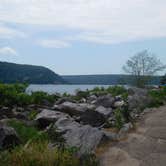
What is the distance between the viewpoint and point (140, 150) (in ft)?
29.6

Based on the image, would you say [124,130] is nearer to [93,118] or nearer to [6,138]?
[93,118]

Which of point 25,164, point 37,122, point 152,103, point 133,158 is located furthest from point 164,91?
point 25,164

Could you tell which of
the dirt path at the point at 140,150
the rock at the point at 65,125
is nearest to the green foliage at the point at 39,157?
the dirt path at the point at 140,150

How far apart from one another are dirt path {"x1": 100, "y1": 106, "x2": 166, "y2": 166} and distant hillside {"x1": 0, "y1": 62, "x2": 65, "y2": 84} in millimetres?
26477

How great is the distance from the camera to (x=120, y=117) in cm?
1216

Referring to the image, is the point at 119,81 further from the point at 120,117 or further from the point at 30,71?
the point at 120,117

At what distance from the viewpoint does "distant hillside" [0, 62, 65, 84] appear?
42.8 meters

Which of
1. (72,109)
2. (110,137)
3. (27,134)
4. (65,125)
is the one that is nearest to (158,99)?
(72,109)

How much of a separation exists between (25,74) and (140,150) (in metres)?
42.9

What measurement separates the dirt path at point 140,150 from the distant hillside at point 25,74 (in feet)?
86.9

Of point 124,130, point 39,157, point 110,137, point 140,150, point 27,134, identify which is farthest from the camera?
point 124,130

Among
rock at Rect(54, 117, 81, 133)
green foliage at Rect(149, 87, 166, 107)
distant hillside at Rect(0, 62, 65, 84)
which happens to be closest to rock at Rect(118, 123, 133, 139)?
rock at Rect(54, 117, 81, 133)

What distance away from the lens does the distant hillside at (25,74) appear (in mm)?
42831

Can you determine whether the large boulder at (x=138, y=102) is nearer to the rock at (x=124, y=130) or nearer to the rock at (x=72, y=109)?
the rock at (x=72, y=109)
